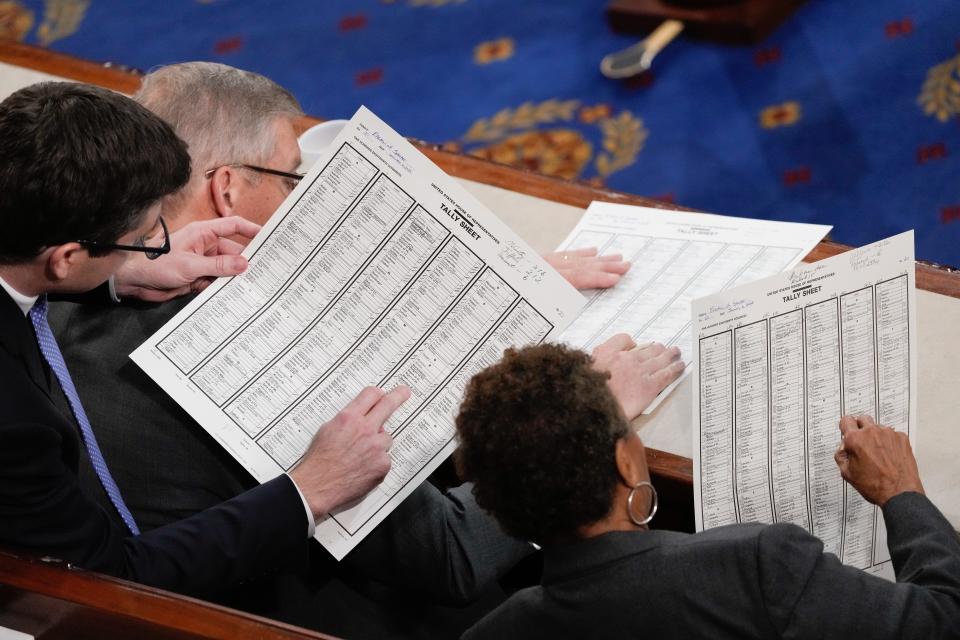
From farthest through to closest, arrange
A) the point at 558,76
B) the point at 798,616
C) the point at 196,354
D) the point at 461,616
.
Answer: the point at 558,76
the point at 461,616
the point at 196,354
the point at 798,616

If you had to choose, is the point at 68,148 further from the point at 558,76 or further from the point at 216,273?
the point at 558,76

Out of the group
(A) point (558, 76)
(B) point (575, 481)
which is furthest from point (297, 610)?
(A) point (558, 76)

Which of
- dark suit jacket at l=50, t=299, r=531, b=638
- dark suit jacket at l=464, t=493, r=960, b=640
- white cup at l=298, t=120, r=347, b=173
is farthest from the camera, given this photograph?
white cup at l=298, t=120, r=347, b=173

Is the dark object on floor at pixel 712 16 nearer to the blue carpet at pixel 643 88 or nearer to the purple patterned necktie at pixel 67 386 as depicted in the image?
the blue carpet at pixel 643 88

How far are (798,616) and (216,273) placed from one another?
911 mm

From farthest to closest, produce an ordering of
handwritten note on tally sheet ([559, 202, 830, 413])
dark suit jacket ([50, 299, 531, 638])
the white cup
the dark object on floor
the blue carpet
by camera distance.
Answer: the dark object on floor
the blue carpet
the white cup
handwritten note on tally sheet ([559, 202, 830, 413])
dark suit jacket ([50, 299, 531, 638])

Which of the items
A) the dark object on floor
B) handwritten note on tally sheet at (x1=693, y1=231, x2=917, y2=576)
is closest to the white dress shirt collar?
handwritten note on tally sheet at (x1=693, y1=231, x2=917, y2=576)

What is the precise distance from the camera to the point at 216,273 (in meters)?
1.71

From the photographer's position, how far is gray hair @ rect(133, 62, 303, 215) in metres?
1.90

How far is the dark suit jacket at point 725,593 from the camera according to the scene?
4.03 feet

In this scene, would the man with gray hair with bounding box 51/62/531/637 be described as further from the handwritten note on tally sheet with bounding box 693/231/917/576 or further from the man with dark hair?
the handwritten note on tally sheet with bounding box 693/231/917/576

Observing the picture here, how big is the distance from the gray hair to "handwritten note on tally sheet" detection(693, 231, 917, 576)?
769 millimetres

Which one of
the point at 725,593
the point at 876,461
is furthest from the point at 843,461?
the point at 725,593

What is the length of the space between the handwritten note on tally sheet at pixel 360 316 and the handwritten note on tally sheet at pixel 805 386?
8.6 inches
